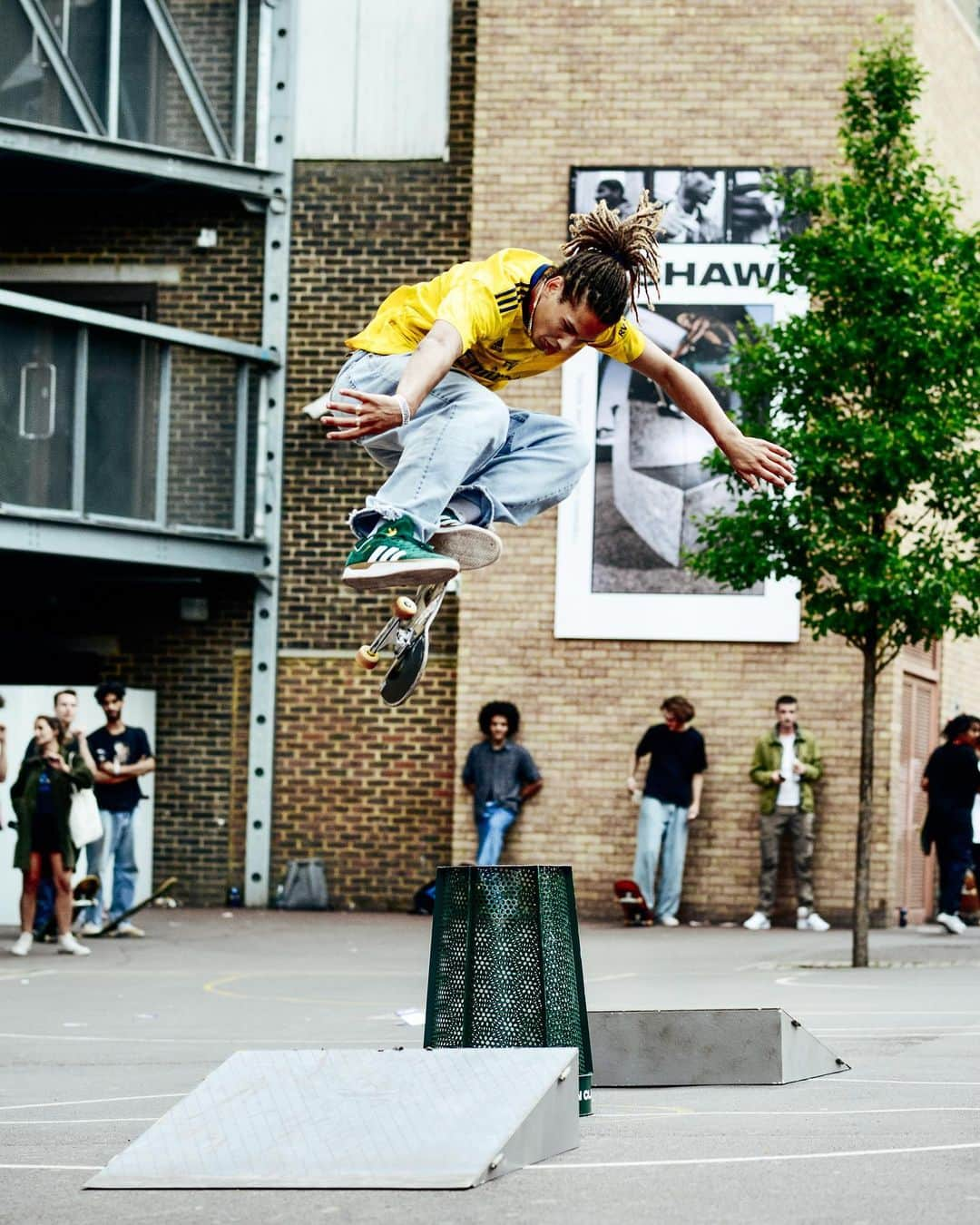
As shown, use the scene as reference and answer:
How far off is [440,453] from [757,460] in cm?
120

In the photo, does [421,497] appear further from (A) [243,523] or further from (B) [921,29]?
(B) [921,29]

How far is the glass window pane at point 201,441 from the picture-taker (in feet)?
63.2

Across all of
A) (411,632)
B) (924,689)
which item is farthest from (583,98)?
(411,632)

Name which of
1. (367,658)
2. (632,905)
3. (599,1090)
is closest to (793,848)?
(632,905)

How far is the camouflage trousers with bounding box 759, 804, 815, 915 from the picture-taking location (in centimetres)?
1864

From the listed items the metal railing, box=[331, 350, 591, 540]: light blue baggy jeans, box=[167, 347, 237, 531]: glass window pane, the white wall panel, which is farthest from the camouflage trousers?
box=[331, 350, 591, 540]: light blue baggy jeans

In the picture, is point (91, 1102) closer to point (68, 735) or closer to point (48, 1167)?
point (48, 1167)

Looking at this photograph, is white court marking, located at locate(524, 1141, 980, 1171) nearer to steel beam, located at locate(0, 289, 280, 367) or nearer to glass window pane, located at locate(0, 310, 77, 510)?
glass window pane, located at locate(0, 310, 77, 510)

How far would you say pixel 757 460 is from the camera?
690 cm

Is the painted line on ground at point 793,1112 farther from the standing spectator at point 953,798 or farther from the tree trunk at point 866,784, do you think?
the standing spectator at point 953,798

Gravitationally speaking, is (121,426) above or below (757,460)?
above

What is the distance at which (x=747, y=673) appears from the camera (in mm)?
Answer: 19266

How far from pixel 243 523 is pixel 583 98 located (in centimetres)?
531

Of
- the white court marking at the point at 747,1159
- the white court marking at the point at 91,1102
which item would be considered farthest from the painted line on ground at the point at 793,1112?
the white court marking at the point at 91,1102
